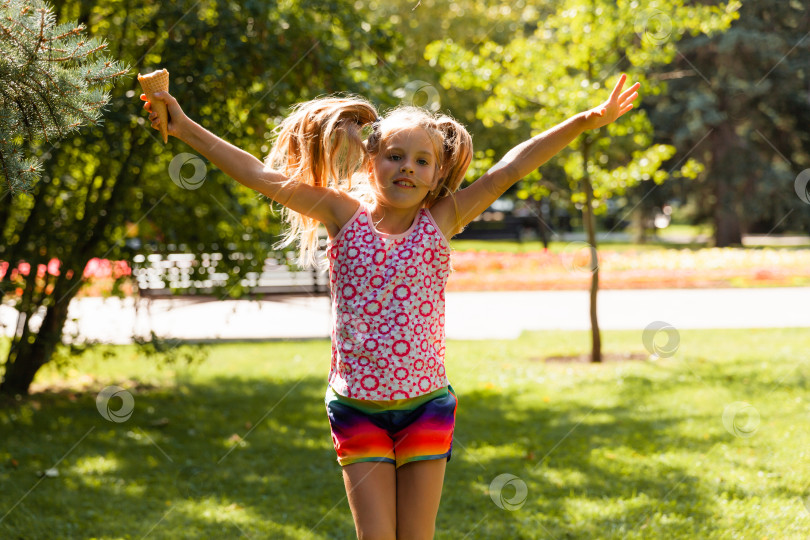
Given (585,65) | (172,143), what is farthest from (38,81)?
(585,65)

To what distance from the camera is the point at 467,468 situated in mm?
5023

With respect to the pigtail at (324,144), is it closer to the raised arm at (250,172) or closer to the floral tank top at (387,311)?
the raised arm at (250,172)

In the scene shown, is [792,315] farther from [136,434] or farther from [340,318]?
[340,318]

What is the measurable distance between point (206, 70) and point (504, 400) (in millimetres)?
3291

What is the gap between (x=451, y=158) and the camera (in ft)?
9.40

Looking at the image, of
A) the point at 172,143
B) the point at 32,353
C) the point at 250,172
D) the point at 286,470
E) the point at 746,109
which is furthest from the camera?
the point at 746,109

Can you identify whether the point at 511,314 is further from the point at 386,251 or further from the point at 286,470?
the point at 386,251

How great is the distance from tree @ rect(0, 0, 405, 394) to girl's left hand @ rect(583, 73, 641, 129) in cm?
350

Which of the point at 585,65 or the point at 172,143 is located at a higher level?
the point at 585,65

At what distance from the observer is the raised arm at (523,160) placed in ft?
9.04

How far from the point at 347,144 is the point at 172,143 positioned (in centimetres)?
347

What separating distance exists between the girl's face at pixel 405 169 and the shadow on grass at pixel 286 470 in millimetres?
1896

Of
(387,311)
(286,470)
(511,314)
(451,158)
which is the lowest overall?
(286,470)

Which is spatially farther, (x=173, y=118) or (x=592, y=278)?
(x=592, y=278)
